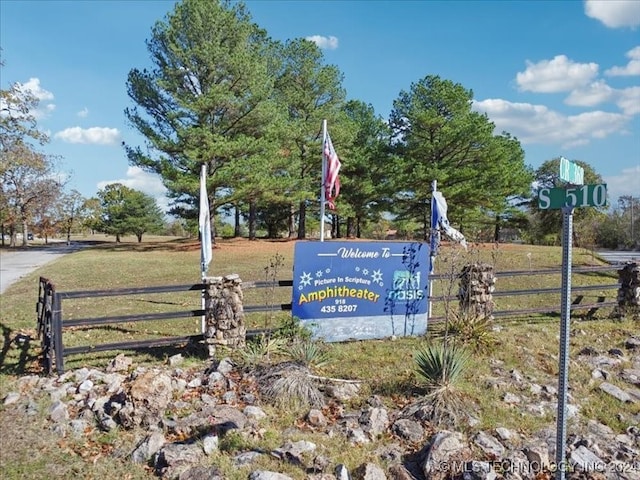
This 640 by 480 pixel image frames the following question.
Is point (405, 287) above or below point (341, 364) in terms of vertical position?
above

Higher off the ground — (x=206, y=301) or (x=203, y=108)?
(x=203, y=108)

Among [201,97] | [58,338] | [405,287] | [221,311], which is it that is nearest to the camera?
[58,338]

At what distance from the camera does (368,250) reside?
7867 mm

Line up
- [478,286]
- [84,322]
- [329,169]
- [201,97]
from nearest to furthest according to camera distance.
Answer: [84,322] < [478,286] < [329,169] < [201,97]

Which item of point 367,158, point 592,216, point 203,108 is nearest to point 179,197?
point 203,108

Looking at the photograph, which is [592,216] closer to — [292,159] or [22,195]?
[292,159]

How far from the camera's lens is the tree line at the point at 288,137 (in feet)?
75.8

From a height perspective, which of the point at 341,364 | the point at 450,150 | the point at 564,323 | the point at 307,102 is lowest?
the point at 341,364

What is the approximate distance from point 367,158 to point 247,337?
24.8 meters

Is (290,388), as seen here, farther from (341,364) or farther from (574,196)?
(574,196)

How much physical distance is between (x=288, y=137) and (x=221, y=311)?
21.6 meters

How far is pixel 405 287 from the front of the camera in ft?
26.8

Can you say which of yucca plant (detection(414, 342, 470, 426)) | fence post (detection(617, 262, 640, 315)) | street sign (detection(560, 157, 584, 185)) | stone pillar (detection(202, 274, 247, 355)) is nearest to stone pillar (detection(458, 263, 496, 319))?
yucca plant (detection(414, 342, 470, 426))

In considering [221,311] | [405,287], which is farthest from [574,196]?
[221,311]
